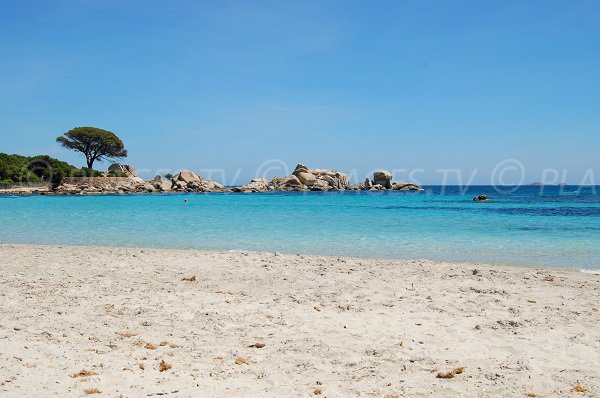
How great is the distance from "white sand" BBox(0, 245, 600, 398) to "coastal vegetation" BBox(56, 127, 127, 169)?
8180 cm

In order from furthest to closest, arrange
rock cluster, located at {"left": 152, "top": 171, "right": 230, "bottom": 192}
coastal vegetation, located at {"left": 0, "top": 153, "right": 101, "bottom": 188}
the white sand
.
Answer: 1. rock cluster, located at {"left": 152, "top": 171, "right": 230, "bottom": 192}
2. coastal vegetation, located at {"left": 0, "top": 153, "right": 101, "bottom": 188}
3. the white sand

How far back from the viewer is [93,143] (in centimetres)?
8644

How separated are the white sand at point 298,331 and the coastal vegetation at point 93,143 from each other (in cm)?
8180

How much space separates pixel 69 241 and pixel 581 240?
1895cm

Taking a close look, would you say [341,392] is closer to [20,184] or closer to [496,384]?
[496,384]

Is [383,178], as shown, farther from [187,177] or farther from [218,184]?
[187,177]

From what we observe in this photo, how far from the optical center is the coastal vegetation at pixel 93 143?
84.1 m

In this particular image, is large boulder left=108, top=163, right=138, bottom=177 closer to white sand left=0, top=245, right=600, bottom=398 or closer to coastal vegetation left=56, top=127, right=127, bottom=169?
coastal vegetation left=56, top=127, right=127, bottom=169

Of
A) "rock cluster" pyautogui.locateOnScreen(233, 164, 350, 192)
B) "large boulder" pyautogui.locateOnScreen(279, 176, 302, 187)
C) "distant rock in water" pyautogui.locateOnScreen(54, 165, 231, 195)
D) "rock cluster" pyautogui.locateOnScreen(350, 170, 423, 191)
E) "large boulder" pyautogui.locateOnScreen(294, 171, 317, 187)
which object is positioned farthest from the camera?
"rock cluster" pyautogui.locateOnScreen(350, 170, 423, 191)

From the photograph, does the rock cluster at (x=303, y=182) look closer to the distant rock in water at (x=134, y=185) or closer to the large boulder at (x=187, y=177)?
the distant rock in water at (x=134, y=185)

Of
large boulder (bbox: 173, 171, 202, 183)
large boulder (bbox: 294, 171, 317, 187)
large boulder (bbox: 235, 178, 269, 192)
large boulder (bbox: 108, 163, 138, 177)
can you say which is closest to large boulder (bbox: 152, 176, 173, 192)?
large boulder (bbox: 173, 171, 202, 183)

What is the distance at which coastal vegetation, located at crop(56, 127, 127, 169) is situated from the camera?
8406cm

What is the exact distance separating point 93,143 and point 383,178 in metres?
54.3

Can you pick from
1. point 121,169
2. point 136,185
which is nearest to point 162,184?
point 136,185
